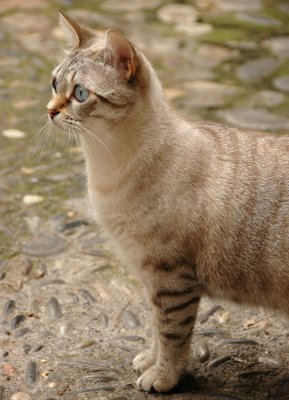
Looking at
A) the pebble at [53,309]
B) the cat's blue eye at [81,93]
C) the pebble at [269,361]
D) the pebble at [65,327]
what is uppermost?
the cat's blue eye at [81,93]

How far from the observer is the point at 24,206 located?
5.01 metres

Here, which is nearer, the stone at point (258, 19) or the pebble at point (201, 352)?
the pebble at point (201, 352)

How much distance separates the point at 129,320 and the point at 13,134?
7.51 feet

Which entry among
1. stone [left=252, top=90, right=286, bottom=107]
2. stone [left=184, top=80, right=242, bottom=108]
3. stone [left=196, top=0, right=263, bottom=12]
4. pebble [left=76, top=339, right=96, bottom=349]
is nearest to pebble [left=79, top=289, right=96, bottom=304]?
pebble [left=76, top=339, right=96, bottom=349]

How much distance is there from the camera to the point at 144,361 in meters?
3.66

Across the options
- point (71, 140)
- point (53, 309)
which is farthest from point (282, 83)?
point (53, 309)

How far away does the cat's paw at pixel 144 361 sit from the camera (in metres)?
3.65

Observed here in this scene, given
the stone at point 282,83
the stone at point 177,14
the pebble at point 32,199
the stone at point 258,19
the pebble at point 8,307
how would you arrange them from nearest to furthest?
the pebble at point 8,307 < the pebble at point 32,199 < the stone at point 282,83 < the stone at point 258,19 < the stone at point 177,14

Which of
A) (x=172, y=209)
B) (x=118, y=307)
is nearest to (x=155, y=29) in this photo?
(x=118, y=307)

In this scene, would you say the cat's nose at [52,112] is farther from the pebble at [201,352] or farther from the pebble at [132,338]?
the pebble at [201,352]

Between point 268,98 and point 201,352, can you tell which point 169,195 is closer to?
point 201,352

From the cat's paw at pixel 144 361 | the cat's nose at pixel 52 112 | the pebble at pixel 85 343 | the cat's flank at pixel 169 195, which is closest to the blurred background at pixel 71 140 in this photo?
the pebble at pixel 85 343

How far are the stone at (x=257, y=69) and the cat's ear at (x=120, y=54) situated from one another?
3.57 m

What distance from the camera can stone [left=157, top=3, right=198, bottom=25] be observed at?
777cm
